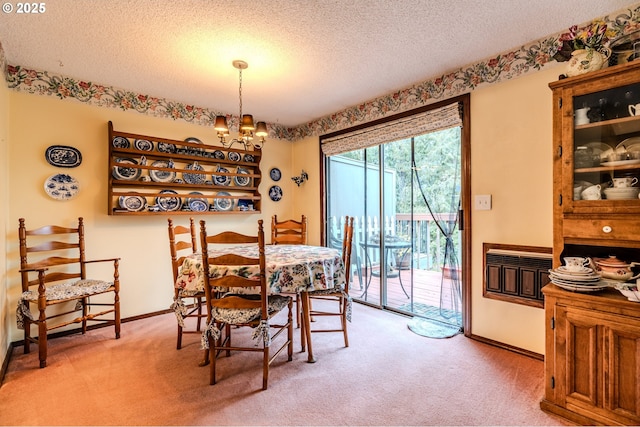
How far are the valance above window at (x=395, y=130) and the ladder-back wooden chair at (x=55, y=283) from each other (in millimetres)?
2694

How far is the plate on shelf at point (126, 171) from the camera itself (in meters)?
2.97

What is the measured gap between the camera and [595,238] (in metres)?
1.65

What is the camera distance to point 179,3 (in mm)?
1772

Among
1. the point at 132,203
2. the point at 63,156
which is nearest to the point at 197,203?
the point at 132,203

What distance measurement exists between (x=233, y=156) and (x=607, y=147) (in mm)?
3505

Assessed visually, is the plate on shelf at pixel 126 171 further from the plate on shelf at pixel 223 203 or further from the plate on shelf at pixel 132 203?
the plate on shelf at pixel 223 203

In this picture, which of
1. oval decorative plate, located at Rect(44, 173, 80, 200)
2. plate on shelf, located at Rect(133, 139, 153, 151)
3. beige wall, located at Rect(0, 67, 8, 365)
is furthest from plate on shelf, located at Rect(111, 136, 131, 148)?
beige wall, located at Rect(0, 67, 8, 365)

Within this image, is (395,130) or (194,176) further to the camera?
(194,176)

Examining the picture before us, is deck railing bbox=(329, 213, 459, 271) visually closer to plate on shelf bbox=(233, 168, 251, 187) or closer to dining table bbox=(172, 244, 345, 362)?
dining table bbox=(172, 244, 345, 362)

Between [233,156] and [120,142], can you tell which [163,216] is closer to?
[120,142]

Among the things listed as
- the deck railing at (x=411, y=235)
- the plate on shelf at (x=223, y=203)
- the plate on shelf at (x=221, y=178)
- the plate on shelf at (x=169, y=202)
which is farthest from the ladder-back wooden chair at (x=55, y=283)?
the deck railing at (x=411, y=235)

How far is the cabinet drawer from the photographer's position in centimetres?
154

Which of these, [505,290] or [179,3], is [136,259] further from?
[505,290]

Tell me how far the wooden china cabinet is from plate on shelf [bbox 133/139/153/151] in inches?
140
